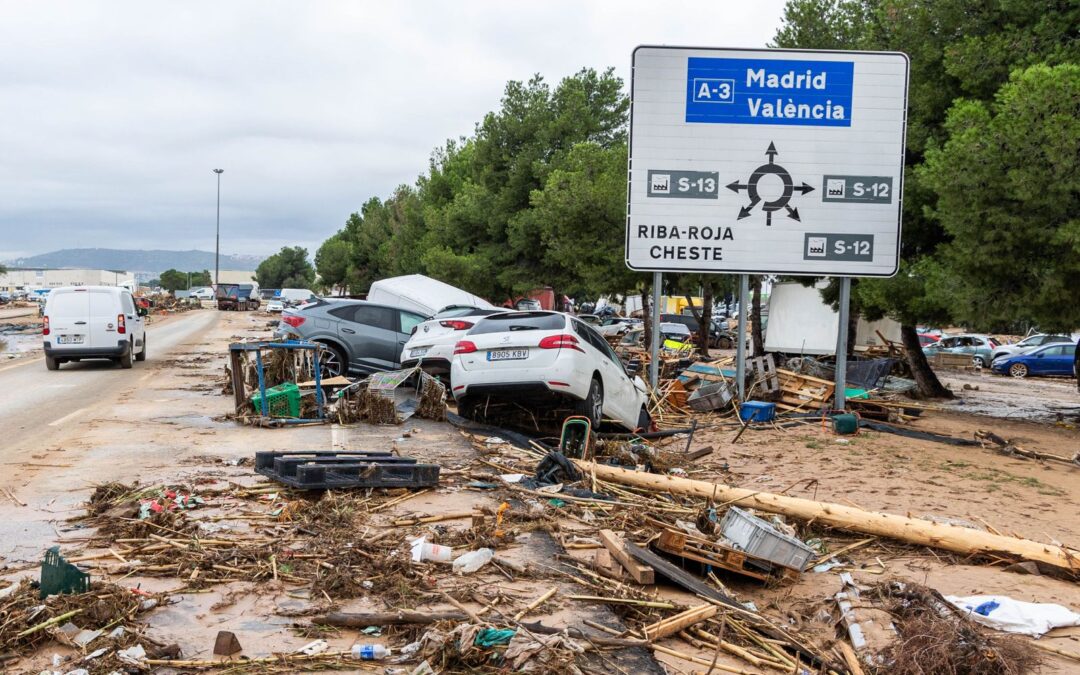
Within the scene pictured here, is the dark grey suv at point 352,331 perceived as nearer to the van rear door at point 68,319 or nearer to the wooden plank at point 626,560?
the van rear door at point 68,319

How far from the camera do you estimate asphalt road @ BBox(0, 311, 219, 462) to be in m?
10.8

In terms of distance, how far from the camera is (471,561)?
5555mm

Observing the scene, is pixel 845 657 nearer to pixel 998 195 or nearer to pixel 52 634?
pixel 52 634

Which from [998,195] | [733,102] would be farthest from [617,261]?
[998,195]

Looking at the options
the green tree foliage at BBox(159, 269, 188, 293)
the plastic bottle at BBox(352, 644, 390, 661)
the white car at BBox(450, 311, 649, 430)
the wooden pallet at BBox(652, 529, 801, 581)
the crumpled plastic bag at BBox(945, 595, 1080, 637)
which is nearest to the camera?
the plastic bottle at BBox(352, 644, 390, 661)

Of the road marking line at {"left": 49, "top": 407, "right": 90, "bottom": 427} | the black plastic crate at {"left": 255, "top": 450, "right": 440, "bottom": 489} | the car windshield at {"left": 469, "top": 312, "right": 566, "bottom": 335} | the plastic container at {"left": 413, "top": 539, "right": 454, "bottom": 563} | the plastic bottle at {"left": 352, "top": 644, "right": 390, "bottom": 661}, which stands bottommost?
the road marking line at {"left": 49, "top": 407, "right": 90, "bottom": 427}

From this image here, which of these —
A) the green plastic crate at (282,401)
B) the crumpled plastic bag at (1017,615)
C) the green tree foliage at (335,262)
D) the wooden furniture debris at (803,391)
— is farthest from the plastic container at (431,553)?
the green tree foliage at (335,262)

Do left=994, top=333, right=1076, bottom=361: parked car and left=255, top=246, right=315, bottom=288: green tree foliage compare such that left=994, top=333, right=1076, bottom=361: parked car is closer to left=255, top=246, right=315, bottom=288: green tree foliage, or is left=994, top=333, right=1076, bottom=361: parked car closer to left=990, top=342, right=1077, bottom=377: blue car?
left=990, top=342, right=1077, bottom=377: blue car

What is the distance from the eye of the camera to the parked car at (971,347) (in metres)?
37.9

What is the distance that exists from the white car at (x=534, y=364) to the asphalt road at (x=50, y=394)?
520cm

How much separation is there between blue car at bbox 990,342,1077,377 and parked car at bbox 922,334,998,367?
7.82 ft

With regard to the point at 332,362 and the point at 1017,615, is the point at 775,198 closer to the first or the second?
the point at 332,362

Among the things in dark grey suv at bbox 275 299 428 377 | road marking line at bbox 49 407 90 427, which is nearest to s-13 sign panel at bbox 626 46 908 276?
dark grey suv at bbox 275 299 428 377

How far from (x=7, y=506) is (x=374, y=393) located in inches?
236
